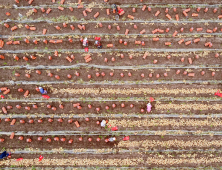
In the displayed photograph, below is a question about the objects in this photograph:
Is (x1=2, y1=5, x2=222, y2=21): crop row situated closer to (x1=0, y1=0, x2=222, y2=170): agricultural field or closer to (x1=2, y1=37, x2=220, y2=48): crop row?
(x1=0, y1=0, x2=222, y2=170): agricultural field

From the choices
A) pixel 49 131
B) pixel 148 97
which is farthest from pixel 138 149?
pixel 49 131

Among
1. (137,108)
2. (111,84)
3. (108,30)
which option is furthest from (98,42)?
(137,108)

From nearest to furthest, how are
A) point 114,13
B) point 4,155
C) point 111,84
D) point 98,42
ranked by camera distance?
Answer: point 4,155 → point 98,42 → point 111,84 → point 114,13

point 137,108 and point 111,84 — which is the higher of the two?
point 111,84

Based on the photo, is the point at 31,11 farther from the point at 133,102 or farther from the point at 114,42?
the point at 133,102

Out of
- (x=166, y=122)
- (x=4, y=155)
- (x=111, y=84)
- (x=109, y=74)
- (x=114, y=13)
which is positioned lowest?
(x=4, y=155)

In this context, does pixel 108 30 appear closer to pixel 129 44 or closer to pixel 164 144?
pixel 129 44

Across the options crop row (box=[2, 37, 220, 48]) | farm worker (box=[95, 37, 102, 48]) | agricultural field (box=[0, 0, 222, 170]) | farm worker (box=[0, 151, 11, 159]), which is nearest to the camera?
farm worker (box=[0, 151, 11, 159])

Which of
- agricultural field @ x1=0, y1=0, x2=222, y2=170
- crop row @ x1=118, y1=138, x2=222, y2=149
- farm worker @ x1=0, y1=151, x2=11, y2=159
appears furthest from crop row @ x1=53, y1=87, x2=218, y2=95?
farm worker @ x1=0, y1=151, x2=11, y2=159
